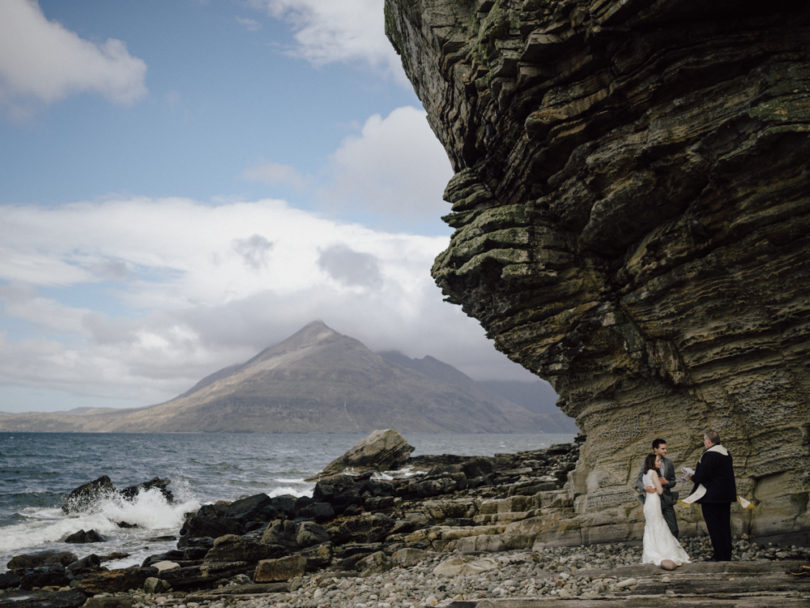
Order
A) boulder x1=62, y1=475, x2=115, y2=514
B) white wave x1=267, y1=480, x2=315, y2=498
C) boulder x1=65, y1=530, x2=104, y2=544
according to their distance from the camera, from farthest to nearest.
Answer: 1. white wave x1=267, y1=480, x2=315, y2=498
2. boulder x1=62, y1=475, x2=115, y2=514
3. boulder x1=65, y1=530, x2=104, y2=544

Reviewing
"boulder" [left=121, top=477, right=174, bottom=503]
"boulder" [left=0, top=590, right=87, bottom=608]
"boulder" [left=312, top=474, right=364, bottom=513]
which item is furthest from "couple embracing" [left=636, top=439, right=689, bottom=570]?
"boulder" [left=121, top=477, right=174, bottom=503]

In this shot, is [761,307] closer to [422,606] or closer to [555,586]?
[555,586]

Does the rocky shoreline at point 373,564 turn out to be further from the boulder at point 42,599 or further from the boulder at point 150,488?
the boulder at point 150,488

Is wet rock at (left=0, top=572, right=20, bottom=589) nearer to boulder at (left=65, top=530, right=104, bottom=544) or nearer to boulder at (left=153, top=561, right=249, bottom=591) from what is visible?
boulder at (left=153, top=561, right=249, bottom=591)

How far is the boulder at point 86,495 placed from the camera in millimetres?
38500

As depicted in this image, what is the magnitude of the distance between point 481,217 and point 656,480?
967cm

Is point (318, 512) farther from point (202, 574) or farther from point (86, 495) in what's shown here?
point (86, 495)

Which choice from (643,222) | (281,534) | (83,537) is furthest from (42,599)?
(643,222)

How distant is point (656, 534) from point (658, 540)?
0.44ft

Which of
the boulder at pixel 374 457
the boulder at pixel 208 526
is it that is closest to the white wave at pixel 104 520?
the boulder at pixel 208 526

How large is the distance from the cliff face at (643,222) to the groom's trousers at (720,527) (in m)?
2.71

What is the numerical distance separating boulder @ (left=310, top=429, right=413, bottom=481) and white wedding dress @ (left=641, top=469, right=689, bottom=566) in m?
47.4

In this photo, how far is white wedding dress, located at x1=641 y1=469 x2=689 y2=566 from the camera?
41.6 feet

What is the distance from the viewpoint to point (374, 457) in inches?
2370
